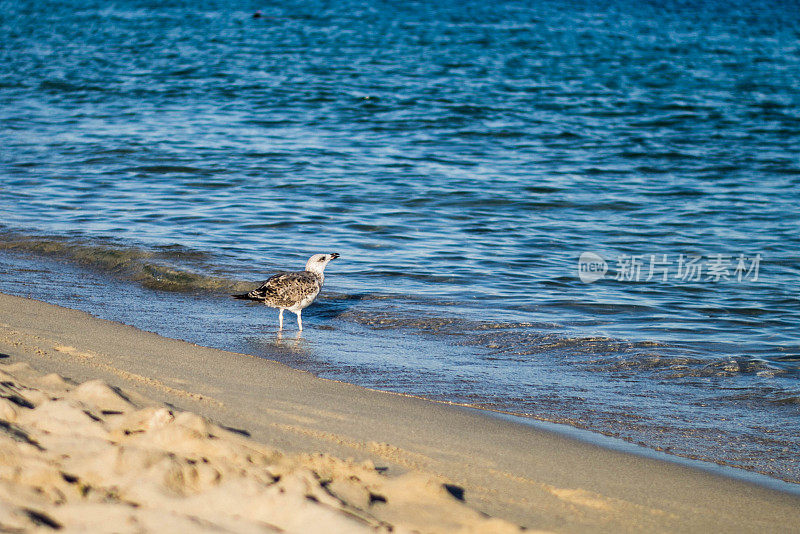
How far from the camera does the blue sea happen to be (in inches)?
261

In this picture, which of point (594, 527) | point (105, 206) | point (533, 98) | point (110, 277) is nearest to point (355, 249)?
point (110, 277)

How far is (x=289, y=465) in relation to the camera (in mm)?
4012

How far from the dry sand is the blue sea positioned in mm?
693

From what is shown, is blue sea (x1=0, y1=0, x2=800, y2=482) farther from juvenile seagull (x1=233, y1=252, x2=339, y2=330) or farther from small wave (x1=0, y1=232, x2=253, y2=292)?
juvenile seagull (x1=233, y1=252, x2=339, y2=330)

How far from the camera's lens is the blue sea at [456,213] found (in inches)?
261

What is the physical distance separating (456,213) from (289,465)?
337 inches

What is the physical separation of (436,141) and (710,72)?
11651 mm

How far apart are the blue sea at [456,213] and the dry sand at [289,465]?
0.69 metres

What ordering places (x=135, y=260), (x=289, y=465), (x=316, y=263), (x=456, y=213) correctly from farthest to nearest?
(x=456, y=213) < (x=135, y=260) < (x=316, y=263) < (x=289, y=465)

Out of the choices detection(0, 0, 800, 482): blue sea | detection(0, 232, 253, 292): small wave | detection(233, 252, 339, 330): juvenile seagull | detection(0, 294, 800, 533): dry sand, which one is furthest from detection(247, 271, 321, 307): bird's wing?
detection(0, 294, 800, 533): dry sand
